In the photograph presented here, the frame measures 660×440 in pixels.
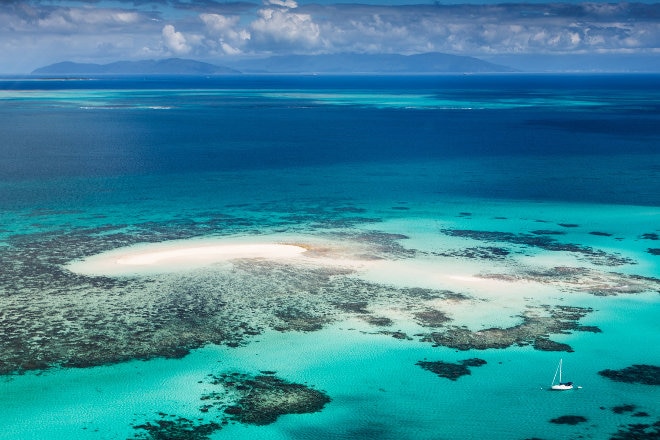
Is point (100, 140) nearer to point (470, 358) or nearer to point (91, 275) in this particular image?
point (91, 275)

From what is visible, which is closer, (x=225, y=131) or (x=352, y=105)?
(x=225, y=131)

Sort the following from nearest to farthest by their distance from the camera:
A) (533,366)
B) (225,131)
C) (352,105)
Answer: (533,366) → (225,131) → (352,105)

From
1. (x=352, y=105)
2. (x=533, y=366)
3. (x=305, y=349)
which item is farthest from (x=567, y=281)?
(x=352, y=105)

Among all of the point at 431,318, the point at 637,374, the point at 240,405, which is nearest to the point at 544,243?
the point at 431,318

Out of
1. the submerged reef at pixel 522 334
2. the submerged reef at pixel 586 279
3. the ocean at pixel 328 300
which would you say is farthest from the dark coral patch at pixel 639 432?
the submerged reef at pixel 586 279

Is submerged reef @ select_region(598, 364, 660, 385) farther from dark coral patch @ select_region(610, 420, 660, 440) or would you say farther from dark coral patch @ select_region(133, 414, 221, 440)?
dark coral patch @ select_region(133, 414, 221, 440)

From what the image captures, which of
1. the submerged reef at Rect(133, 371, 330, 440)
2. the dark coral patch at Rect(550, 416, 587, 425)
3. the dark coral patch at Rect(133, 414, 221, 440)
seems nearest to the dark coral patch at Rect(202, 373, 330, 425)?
the submerged reef at Rect(133, 371, 330, 440)

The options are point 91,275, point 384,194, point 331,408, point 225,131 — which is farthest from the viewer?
point 225,131
